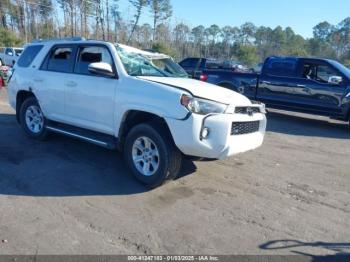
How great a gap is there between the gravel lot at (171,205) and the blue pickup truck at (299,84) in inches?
153

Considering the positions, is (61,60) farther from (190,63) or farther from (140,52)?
(190,63)

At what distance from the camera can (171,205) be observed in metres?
4.45

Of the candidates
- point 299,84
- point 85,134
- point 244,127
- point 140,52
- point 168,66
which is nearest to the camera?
point 244,127

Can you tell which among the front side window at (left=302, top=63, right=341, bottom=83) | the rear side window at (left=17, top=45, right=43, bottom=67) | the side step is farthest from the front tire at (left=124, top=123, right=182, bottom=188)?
the front side window at (left=302, top=63, right=341, bottom=83)

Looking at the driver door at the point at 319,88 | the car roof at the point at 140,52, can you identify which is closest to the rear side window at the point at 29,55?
the car roof at the point at 140,52

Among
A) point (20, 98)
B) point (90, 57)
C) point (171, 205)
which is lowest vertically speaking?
point (171, 205)

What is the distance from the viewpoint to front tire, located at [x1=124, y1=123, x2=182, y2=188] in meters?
4.77

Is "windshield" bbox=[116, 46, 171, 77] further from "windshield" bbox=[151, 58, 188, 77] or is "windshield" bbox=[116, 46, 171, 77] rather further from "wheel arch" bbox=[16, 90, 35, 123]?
"wheel arch" bbox=[16, 90, 35, 123]

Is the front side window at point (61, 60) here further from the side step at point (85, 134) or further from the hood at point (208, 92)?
the hood at point (208, 92)

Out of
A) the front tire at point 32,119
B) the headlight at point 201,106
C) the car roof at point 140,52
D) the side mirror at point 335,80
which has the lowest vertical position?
the front tire at point 32,119

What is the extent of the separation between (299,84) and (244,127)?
6.64 meters

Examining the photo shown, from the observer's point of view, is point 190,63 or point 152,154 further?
point 190,63

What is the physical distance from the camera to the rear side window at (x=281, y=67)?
36.9 feet

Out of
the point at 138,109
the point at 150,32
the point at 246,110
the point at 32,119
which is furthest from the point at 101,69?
the point at 150,32
